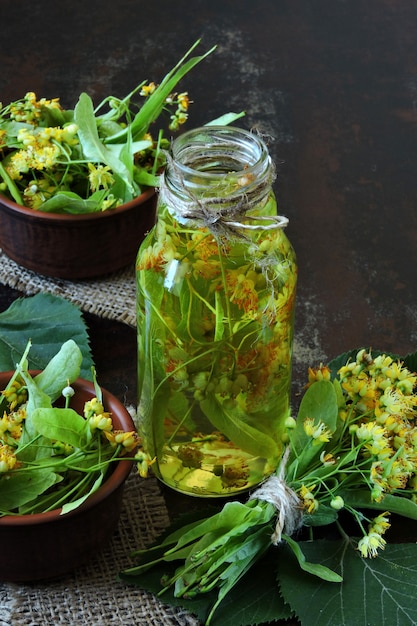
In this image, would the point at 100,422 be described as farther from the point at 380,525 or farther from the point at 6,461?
the point at 380,525

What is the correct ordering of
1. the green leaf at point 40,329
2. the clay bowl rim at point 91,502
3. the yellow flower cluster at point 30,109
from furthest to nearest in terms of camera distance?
the yellow flower cluster at point 30,109, the green leaf at point 40,329, the clay bowl rim at point 91,502

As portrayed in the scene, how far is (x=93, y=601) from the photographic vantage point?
75cm

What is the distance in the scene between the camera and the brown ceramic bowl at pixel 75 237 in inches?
38.0

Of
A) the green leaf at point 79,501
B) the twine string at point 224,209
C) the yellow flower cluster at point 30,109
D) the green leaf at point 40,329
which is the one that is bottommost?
the green leaf at point 40,329

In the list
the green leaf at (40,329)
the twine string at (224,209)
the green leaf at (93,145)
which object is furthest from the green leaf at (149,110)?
the twine string at (224,209)

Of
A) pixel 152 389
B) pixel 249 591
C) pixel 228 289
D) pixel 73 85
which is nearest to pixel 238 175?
pixel 228 289

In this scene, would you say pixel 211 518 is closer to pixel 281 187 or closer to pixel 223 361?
pixel 223 361

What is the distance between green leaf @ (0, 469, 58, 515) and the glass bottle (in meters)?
0.12

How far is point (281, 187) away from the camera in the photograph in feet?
3.87

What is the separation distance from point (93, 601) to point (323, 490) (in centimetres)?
19

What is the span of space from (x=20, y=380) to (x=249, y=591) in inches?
9.5

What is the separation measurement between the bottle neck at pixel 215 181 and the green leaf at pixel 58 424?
6.5 inches

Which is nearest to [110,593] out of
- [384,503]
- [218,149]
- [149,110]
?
[384,503]

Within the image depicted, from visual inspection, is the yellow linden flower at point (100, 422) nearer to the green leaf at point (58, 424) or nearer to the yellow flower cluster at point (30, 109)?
the green leaf at point (58, 424)
